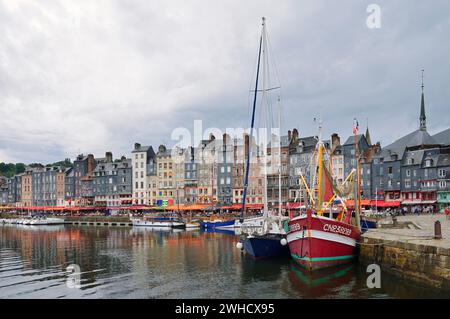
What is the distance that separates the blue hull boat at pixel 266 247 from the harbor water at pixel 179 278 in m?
0.73

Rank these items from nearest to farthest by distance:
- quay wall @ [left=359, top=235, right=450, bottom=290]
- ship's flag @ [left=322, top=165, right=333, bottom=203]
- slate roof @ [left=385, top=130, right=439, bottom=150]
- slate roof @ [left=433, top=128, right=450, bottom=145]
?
quay wall @ [left=359, top=235, right=450, bottom=290] < ship's flag @ [left=322, top=165, right=333, bottom=203] < slate roof @ [left=385, top=130, right=439, bottom=150] < slate roof @ [left=433, top=128, right=450, bottom=145]

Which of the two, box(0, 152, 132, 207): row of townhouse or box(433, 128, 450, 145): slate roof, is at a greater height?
box(433, 128, 450, 145): slate roof

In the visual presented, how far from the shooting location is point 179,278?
25797 millimetres

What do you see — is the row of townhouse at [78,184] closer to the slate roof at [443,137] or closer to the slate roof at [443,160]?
the slate roof at [443,160]

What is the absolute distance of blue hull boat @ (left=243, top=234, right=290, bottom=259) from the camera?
31.1 m

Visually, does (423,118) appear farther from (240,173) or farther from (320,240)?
(320,240)

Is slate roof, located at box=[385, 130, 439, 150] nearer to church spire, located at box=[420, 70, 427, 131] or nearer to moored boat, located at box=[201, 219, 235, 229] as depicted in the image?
church spire, located at box=[420, 70, 427, 131]

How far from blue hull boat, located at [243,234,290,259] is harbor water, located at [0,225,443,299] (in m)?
0.73

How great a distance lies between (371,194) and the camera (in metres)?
76.6

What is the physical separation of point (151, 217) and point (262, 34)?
5379 centimetres

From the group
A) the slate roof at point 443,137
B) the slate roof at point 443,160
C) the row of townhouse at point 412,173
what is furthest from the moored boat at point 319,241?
the slate roof at point 443,137

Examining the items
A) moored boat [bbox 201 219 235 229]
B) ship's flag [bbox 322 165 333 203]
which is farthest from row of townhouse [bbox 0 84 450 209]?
ship's flag [bbox 322 165 333 203]

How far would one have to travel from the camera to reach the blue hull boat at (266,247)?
31.1 m

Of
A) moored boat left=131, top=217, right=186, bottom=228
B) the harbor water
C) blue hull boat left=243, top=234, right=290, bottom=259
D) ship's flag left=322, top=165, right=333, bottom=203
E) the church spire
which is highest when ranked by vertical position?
the church spire
